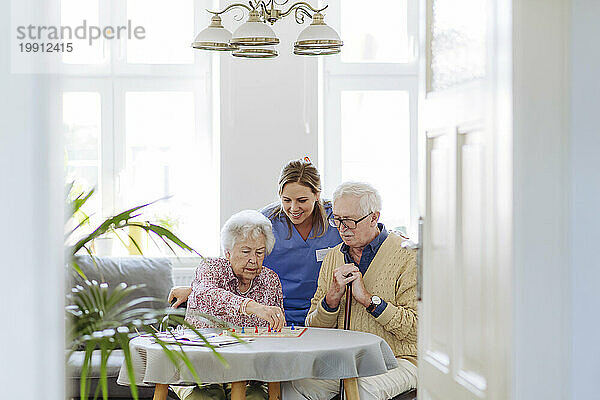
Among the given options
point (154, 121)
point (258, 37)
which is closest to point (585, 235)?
point (258, 37)

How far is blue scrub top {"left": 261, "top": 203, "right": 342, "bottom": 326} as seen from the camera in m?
3.88

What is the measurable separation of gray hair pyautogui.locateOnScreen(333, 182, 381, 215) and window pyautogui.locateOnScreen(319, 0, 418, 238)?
1.87 metres

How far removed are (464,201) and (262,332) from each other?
1.45 m

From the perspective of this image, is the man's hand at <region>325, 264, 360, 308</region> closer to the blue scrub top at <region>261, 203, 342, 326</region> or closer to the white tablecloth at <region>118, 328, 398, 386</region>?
the white tablecloth at <region>118, 328, 398, 386</region>

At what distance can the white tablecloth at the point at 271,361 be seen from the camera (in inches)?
111

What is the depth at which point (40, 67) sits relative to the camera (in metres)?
1.24

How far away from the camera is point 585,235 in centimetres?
168

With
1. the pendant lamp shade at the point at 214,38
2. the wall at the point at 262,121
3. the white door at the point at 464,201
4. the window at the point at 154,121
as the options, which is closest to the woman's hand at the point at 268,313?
the white door at the point at 464,201

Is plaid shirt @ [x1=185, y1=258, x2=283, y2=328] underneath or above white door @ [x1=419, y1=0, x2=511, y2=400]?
underneath

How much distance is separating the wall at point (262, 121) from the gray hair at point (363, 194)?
64.2 inches

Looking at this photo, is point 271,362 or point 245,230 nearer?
point 271,362

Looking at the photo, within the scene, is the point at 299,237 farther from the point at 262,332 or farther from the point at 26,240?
the point at 26,240

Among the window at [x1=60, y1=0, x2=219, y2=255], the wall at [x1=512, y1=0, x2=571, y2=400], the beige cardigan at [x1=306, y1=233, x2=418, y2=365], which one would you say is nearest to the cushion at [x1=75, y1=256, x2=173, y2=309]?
the window at [x1=60, y1=0, x2=219, y2=255]

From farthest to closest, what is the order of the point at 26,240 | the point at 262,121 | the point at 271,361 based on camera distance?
the point at 262,121 → the point at 271,361 → the point at 26,240
